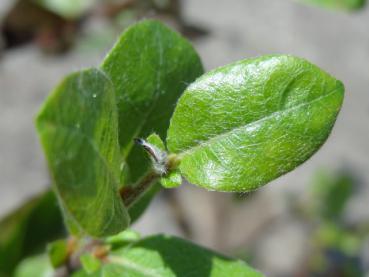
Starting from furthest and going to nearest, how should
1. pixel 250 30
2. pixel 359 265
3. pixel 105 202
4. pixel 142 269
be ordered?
pixel 250 30 < pixel 359 265 < pixel 142 269 < pixel 105 202

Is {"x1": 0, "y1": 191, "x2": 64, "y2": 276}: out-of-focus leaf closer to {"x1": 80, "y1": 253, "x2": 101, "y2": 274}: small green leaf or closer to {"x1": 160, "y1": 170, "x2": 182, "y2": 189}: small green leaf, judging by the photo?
{"x1": 80, "y1": 253, "x2": 101, "y2": 274}: small green leaf

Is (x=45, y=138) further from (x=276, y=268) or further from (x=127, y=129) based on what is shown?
(x=276, y=268)

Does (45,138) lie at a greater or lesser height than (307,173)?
greater

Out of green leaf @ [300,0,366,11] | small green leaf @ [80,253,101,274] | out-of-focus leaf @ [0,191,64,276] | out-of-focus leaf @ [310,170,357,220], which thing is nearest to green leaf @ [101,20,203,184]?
small green leaf @ [80,253,101,274]

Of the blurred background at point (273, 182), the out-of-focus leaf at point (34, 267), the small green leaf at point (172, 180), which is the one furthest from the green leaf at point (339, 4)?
the small green leaf at point (172, 180)

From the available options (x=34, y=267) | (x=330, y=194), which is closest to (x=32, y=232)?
(x=34, y=267)

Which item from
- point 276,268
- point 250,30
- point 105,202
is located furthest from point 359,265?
point 105,202
